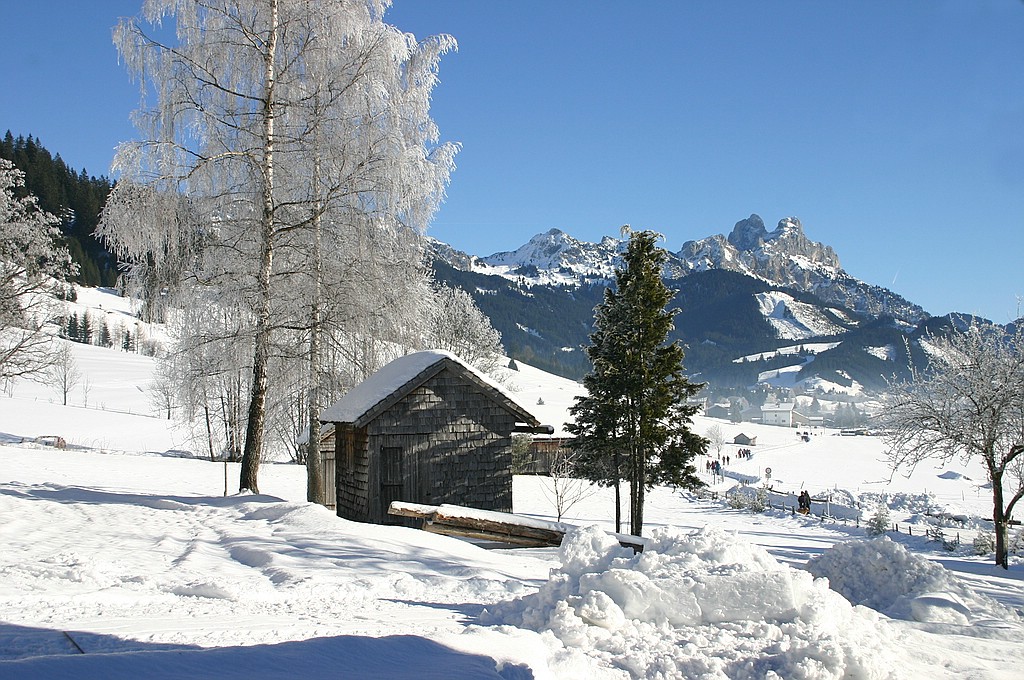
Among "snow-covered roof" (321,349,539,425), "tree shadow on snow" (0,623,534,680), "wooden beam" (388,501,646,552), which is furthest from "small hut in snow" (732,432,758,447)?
"tree shadow on snow" (0,623,534,680)

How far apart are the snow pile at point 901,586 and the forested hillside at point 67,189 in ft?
318

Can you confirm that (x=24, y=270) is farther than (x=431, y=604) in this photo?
Yes

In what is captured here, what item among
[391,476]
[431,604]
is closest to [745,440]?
[391,476]

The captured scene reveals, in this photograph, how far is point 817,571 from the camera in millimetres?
10195

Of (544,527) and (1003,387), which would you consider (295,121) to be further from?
(1003,387)

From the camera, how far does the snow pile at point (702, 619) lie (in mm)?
5723

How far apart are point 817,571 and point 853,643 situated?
14.8 feet

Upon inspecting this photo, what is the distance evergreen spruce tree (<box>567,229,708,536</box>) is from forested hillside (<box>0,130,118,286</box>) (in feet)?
279

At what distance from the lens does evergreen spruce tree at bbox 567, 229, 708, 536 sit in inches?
893

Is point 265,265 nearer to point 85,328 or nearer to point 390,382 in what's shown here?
point 390,382

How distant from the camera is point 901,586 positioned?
9.32m

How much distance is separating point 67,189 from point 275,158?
10270 centimetres

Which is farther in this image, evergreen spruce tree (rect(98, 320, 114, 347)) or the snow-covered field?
evergreen spruce tree (rect(98, 320, 114, 347))

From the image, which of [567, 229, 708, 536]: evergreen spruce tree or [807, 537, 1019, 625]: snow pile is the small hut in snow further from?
[807, 537, 1019, 625]: snow pile
